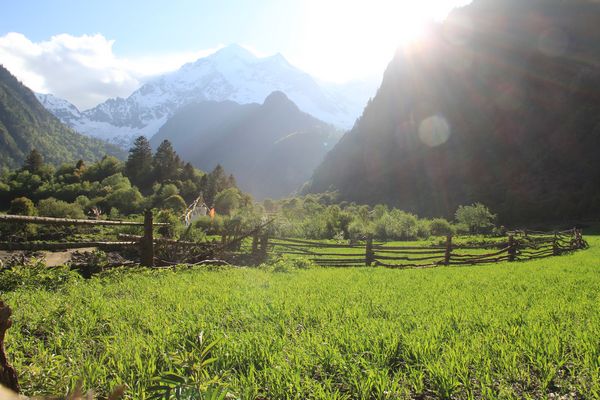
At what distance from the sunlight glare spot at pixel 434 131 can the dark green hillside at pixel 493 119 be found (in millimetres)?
428

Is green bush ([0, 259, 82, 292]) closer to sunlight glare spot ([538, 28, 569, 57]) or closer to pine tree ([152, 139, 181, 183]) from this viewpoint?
pine tree ([152, 139, 181, 183])

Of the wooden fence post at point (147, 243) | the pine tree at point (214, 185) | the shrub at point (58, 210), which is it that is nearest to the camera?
the wooden fence post at point (147, 243)

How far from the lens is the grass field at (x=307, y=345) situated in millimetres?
2961

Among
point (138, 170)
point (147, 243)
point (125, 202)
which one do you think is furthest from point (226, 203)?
point (147, 243)

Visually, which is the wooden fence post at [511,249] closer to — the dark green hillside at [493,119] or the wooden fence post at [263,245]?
the wooden fence post at [263,245]

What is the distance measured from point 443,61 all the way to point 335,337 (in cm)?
17225

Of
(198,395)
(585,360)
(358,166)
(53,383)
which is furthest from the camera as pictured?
(358,166)

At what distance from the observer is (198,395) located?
5.48ft

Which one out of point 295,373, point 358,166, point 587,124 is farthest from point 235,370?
point 358,166

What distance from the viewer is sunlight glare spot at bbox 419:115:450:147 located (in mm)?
137125

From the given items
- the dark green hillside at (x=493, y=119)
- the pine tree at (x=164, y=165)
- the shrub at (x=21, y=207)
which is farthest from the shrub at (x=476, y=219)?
the pine tree at (x=164, y=165)

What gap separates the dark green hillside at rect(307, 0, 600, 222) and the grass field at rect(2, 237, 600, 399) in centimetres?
9993

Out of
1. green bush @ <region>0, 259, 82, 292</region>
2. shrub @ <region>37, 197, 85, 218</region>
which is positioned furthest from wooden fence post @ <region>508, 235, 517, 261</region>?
shrub @ <region>37, 197, 85, 218</region>

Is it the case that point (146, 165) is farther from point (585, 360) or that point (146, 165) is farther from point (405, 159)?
point (405, 159)
